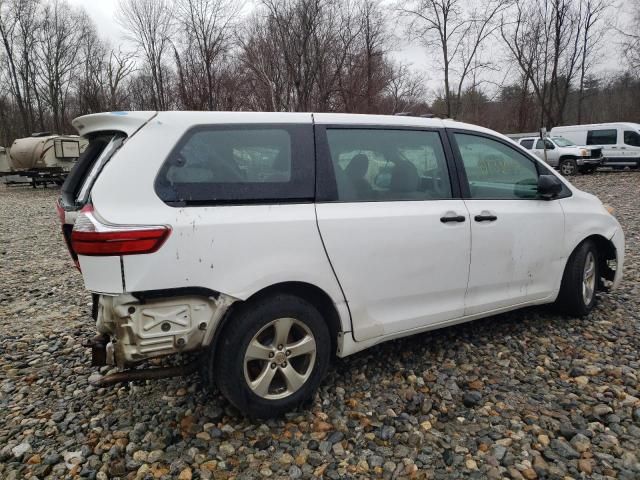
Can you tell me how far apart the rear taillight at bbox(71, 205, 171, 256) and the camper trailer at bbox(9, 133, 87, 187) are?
66.2ft

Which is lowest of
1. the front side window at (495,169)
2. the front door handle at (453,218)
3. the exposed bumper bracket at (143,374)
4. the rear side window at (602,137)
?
the exposed bumper bracket at (143,374)

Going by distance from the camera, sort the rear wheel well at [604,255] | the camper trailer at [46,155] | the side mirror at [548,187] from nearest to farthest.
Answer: the side mirror at [548,187] → the rear wheel well at [604,255] → the camper trailer at [46,155]

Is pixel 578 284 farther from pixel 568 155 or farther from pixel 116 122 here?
pixel 568 155

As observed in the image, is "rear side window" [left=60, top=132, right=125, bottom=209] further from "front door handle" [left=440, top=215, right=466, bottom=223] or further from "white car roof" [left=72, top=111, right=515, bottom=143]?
"front door handle" [left=440, top=215, right=466, bottom=223]

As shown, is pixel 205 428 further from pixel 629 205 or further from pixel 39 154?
pixel 39 154

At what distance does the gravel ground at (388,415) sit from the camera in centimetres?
240

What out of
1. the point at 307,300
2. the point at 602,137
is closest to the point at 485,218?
the point at 307,300

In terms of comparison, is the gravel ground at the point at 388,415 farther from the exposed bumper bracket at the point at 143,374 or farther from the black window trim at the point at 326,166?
the black window trim at the point at 326,166

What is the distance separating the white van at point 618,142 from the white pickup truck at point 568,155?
749mm

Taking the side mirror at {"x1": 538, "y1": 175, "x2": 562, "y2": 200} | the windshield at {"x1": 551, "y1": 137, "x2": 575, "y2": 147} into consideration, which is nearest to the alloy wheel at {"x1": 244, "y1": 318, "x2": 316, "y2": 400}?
the side mirror at {"x1": 538, "y1": 175, "x2": 562, "y2": 200}

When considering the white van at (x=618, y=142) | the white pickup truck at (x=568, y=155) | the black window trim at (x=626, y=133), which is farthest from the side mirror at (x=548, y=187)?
the black window trim at (x=626, y=133)

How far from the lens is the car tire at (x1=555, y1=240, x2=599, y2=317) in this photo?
13.1 feet

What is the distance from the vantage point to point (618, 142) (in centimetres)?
2178

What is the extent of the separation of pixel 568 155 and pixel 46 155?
909 inches
